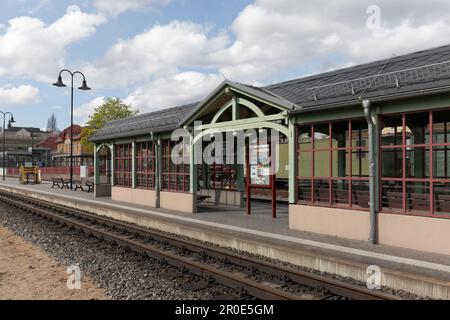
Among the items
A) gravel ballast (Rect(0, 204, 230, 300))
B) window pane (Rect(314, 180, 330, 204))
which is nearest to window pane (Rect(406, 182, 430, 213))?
window pane (Rect(314, 180, 330, 204))

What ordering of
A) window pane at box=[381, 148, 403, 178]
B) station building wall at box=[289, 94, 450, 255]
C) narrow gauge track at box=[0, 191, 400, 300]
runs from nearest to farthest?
1. narrow gauge track at box=[0, 191, 400, 300]
2. station building wall at box=[289, 94, 450, 255]
3. window pane at box=[381, 148, 403, 178]

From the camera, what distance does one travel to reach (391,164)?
11.0 meters

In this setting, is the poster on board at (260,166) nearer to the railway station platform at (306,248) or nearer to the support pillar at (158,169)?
the railway station platform at (306,248)

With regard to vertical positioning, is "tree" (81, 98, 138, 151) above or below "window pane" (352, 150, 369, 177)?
above

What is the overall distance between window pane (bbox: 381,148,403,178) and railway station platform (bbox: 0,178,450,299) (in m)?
2.63

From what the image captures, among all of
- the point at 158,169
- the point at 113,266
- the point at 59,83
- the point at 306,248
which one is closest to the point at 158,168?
the point at 158,169

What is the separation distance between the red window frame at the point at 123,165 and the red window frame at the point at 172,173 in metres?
2.98

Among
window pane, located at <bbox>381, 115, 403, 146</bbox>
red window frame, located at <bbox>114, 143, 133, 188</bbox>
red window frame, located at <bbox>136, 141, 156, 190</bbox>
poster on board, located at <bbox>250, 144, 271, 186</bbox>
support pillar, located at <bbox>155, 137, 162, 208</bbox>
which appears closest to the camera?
window pane, located at <bbox>381, 115, 403, 146</bbox>

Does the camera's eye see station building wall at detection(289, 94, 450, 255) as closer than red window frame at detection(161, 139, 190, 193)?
Yes

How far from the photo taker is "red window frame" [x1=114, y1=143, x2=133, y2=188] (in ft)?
62.5

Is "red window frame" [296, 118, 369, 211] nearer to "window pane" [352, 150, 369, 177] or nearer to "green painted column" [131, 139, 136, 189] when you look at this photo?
"window pane" [352, 150, 369, 177]
